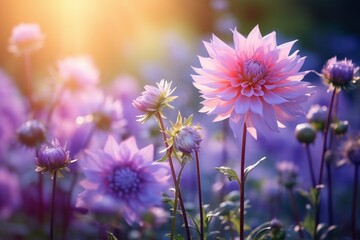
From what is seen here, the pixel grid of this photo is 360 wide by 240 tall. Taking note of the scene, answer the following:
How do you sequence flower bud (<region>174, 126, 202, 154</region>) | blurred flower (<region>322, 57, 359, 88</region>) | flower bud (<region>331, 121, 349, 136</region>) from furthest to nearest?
flower bud (<region>331, 121, 349, 136</region>)
blurred flower (<region>322, 57, 359, 88</region>)
flower bud (<region>174, 126, 202, 154</region>)

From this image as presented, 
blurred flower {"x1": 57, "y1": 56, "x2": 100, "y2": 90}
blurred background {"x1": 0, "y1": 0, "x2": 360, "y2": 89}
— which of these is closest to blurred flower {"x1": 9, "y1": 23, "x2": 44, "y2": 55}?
blurred flower {"x1": 57, "y1": 56, "x2": 100, "y2": 90}

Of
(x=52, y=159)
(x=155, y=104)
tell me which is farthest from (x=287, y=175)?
(x=52, y=159)

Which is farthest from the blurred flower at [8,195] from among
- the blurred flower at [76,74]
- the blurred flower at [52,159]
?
the blurred flower at [52,159]

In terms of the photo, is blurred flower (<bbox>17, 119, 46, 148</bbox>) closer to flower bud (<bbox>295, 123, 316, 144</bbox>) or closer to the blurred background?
flower bud (<bbox>295, 123, 316, 144</bbox>)

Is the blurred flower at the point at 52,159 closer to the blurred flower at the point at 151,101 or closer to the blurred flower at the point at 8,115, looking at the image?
the blurred flower at the point at 151,101

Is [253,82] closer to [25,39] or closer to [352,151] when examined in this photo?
[352,151]
